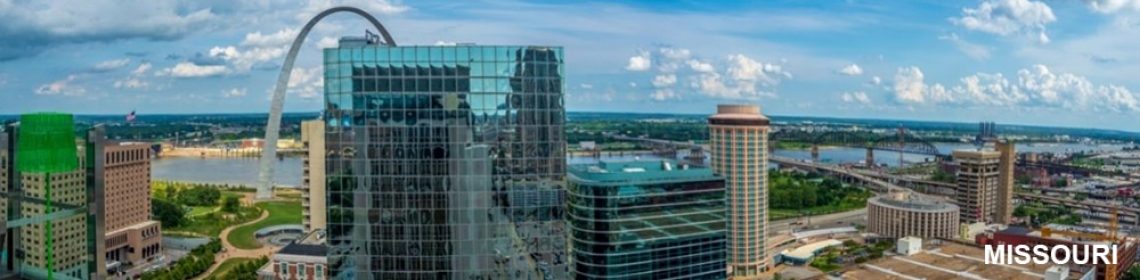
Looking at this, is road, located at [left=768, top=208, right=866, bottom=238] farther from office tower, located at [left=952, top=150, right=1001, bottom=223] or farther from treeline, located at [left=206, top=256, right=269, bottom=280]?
treeline, located at [left=206, top=256, right=269, bottom=280]

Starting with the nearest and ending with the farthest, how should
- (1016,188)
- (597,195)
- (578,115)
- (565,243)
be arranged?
(565,243) < (597,195) < (1016,188) < (578,115)

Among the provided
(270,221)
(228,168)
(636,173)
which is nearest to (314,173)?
(636,173)

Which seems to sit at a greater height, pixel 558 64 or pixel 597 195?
pixel 558 64

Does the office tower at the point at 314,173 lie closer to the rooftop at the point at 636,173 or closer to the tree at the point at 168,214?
the rooftop at the point at 636,173

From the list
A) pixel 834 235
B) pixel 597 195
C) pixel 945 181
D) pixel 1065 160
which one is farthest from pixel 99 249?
pixel 1065 160

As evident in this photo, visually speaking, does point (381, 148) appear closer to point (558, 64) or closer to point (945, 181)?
point (558, 64)

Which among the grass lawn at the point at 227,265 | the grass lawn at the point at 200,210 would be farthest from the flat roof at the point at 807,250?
the grass lawn at the point at 200,210
